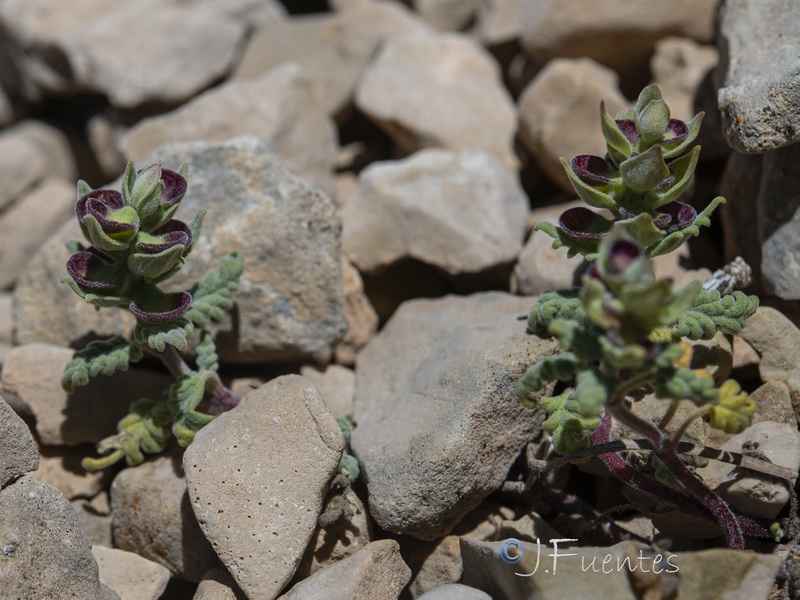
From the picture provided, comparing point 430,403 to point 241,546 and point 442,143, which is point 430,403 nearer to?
point 241,546

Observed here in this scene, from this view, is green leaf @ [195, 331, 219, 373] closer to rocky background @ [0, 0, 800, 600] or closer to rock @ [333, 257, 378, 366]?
rocky background @ [0, 0, 800, 600]

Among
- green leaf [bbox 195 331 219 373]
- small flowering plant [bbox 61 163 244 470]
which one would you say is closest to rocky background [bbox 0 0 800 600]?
small flowering plant [bbox 61 163 244 470]

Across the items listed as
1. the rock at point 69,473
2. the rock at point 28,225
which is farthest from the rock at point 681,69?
the rock at point 28,225

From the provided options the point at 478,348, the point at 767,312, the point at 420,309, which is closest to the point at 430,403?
the point at 478,348

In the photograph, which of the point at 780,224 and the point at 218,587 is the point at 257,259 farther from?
the point at 780,224

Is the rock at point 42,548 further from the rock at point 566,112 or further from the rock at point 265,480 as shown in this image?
the rock at point 566,112
